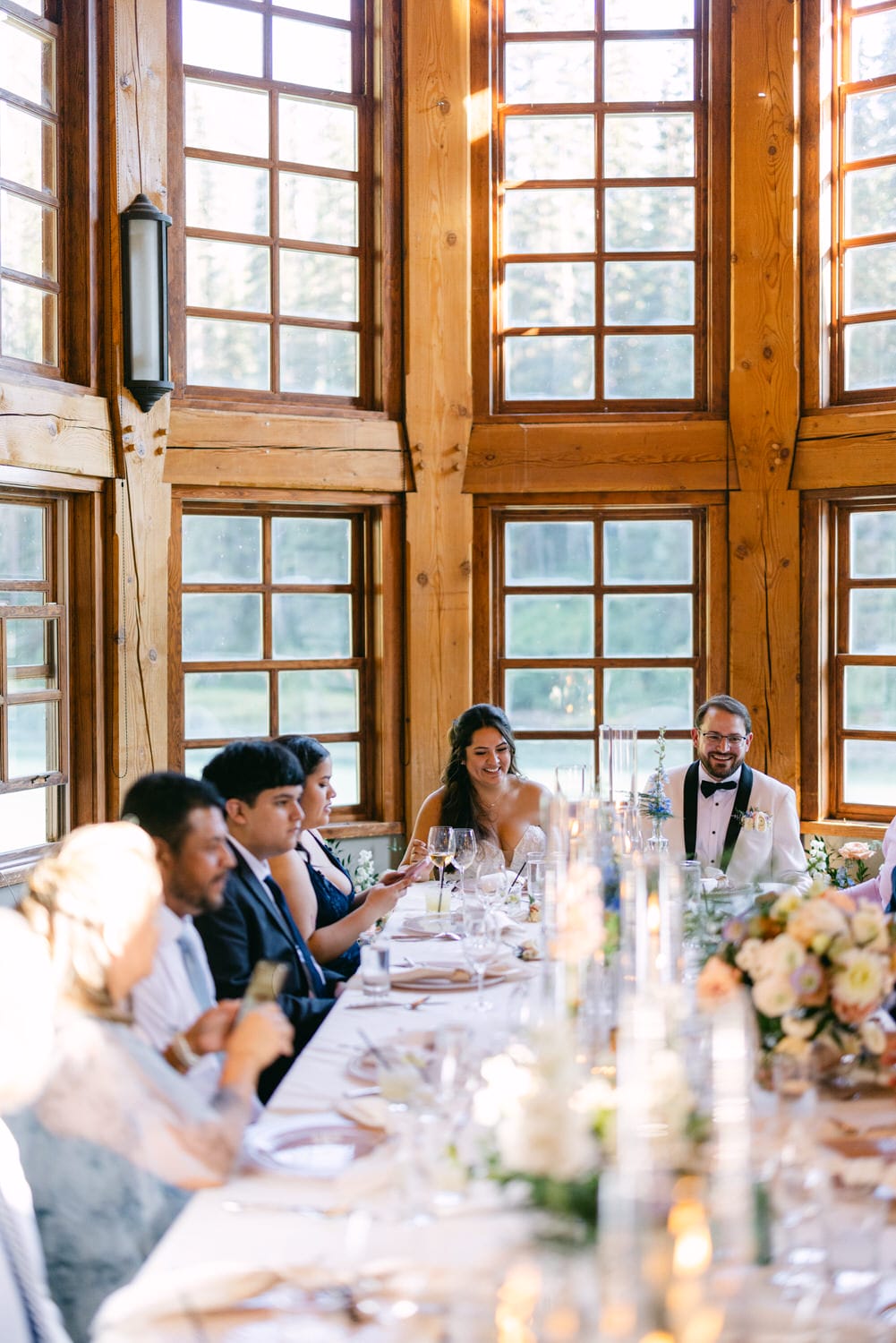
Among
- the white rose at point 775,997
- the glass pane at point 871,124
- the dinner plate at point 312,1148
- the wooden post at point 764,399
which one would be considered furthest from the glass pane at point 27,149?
the white rose at point 775,997

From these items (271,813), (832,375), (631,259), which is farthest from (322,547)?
(271,813)

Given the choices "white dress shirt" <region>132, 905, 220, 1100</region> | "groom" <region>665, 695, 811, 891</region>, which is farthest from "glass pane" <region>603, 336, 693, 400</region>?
"white dress shirt" <region>132, 905, 220, 1100</region>

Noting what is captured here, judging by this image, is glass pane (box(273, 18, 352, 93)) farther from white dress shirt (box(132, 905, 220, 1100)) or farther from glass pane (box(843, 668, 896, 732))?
white dress shirt (box(132, 905, 220, 1100))

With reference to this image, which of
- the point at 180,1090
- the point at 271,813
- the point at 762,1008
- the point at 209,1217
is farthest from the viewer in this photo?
the point at 271,813

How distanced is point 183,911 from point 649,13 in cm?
444

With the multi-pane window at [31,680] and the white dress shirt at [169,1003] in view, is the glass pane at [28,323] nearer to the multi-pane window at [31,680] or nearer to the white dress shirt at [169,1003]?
the multi-pane window at [31,680]

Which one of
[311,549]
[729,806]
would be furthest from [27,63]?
[729,806]

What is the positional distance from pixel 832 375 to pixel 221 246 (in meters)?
2.35

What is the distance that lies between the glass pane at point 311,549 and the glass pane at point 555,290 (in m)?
1.09

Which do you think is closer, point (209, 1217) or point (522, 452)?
point (209, 1217)

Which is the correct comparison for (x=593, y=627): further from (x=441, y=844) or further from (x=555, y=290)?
(x=441, y=844)

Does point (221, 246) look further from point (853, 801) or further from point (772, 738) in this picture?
point (853, 801)

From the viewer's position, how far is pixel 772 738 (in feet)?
17.2

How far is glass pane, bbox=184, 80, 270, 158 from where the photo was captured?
495 cm
